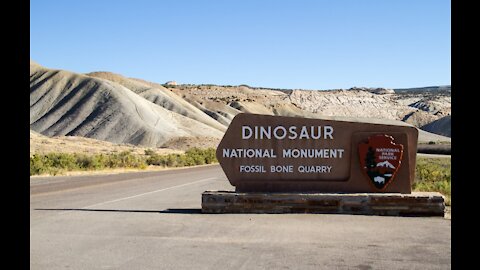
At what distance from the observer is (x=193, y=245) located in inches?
374

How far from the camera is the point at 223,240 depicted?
32.9 ft

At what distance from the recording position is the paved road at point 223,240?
26.4ft

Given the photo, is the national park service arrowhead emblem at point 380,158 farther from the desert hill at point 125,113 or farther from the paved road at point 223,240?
the desert hill at point 125,113

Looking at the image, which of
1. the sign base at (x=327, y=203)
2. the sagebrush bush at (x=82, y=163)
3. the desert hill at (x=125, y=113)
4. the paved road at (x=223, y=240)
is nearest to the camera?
the paved road at (x=223, y=240)

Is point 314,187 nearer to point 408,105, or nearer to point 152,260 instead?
point 152,260

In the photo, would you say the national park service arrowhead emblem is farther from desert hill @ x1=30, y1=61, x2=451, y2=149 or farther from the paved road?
→ desert hill @ x1=30, y1=61, x2=451, y2=149

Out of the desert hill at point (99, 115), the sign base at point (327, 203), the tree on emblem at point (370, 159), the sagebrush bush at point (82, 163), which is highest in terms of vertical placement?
the desert hill at point (99, 115)

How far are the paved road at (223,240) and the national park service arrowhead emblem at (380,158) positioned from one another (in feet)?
4.57

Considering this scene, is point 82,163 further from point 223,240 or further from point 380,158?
point 223,240

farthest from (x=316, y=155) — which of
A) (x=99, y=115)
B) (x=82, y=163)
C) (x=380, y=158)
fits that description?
(x=99, y=115)

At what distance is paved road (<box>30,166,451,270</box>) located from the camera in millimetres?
8055

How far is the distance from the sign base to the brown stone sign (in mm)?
626

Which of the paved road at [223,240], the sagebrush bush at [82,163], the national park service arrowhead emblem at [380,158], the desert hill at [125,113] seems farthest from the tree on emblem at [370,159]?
the desert hill at [125,113]
